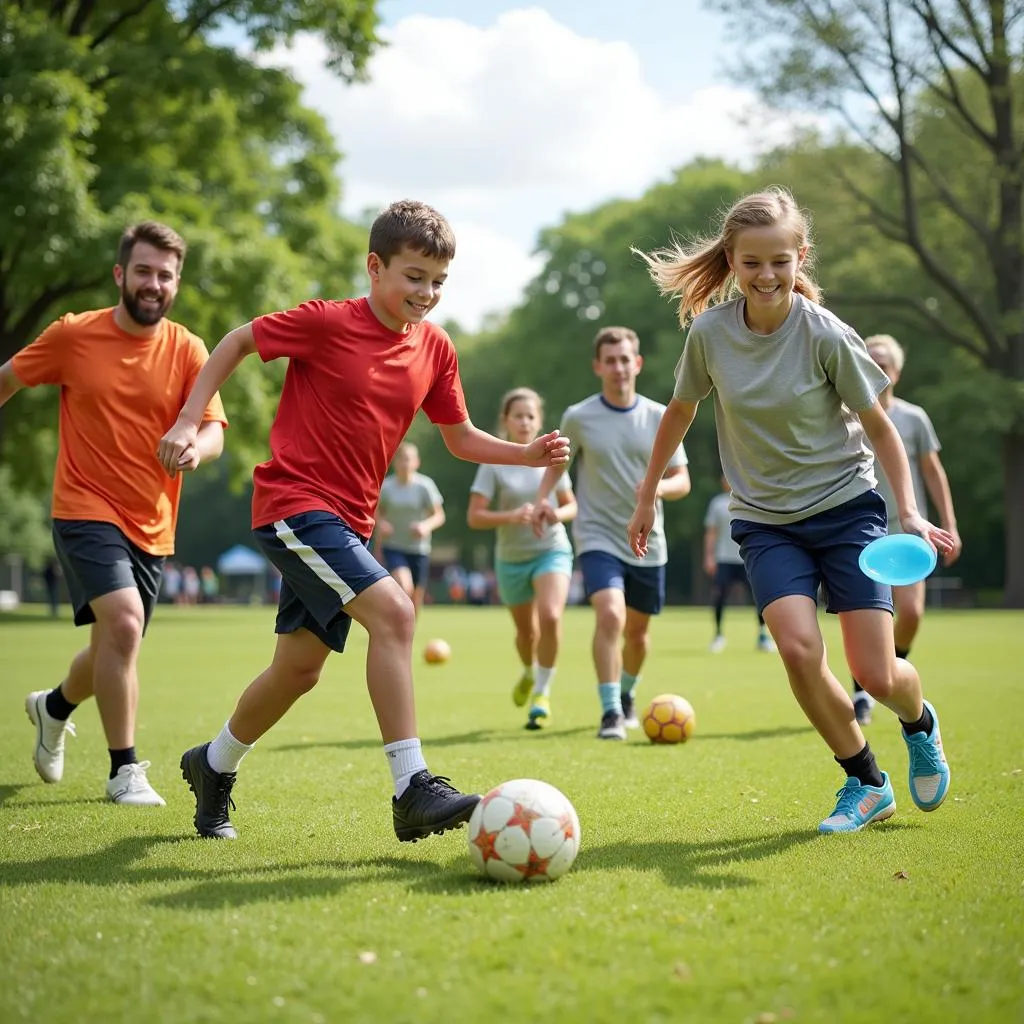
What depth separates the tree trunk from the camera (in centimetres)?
3691

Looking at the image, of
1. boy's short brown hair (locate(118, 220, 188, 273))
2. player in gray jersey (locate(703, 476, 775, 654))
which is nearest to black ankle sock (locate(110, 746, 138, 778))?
boy's short brown hair (locate(118, 220, 188, 273))

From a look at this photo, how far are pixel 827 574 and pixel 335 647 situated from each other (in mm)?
2037

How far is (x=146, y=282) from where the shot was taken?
647 cm

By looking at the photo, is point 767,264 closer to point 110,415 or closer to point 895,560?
point 895,560

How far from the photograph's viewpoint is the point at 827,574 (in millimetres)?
5430

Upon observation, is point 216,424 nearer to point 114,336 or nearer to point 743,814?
point 114,336

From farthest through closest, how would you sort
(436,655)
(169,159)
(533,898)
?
1. (169,159)
2. (436,655)
3. (533,898)

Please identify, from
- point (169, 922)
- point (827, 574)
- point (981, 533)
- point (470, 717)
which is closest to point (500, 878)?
point (169, 922)

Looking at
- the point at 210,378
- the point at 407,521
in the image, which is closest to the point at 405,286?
the point at 210,378

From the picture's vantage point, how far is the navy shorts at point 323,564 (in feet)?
16.1

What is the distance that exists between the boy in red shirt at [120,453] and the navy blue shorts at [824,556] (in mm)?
2583

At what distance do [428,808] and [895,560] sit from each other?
1995mm

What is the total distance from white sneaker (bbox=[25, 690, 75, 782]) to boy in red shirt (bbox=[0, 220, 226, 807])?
390 millimetres

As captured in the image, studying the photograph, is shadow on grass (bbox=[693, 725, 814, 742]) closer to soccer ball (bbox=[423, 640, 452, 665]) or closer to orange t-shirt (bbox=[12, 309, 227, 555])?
orange t-shirt (bbox=[12, 309, 227, 555])
